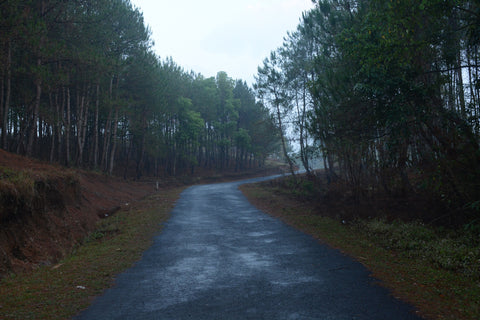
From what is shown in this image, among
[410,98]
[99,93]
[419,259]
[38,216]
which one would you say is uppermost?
[99,93]

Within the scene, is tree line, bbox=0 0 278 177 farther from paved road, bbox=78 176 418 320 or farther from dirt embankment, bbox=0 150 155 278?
paved road, bbox=78 176 418 320

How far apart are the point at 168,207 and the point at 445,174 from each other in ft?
44.2

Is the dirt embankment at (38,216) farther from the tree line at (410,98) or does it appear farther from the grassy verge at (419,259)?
the tree line at (410,98)

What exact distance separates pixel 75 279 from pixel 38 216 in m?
5.21

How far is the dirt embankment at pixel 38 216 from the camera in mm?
8898

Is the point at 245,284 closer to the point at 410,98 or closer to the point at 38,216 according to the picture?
the point at 410,98

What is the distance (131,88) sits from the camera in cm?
3147

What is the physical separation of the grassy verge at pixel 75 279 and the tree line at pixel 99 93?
919cm

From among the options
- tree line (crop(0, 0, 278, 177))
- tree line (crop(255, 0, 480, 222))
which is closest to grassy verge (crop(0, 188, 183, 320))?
tree line (crop(255, 0, 480, 222))

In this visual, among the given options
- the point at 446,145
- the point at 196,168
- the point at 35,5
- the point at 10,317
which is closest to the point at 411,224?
the point at 446,145

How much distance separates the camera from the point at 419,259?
321 inches

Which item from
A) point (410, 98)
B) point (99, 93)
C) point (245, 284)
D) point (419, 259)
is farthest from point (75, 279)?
Answer: point (99, 93)

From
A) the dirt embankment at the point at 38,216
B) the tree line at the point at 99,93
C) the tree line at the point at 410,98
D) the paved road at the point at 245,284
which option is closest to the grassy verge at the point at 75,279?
the paved road at the point at 245,284

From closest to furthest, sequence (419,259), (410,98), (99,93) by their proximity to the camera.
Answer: (419,259) < (410,98) < (99,93)
